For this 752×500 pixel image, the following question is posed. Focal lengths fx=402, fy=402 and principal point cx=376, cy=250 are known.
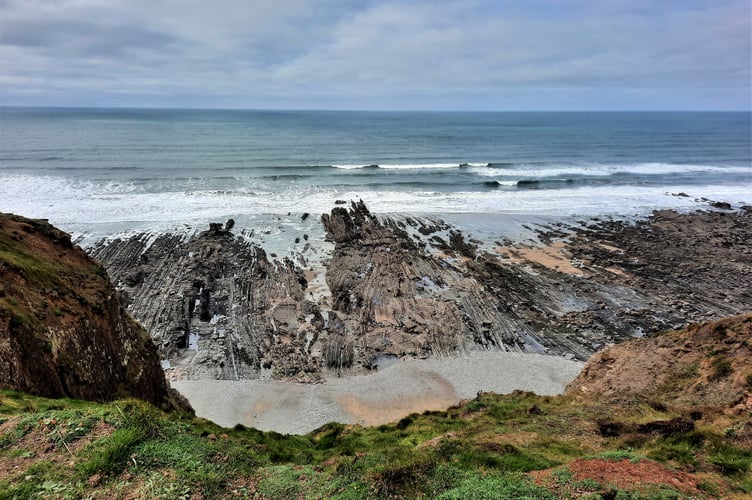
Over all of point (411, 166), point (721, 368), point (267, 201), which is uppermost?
point (411, 166)

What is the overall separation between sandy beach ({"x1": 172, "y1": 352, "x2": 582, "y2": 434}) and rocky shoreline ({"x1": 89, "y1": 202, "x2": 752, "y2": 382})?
2.32 ft

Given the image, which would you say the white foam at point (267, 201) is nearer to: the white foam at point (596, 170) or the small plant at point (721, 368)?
the white foam at point (596, 170)

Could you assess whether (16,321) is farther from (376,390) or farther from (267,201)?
(267,201)

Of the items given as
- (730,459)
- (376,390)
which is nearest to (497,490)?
(730,459)

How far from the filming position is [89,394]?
10430 millimetres

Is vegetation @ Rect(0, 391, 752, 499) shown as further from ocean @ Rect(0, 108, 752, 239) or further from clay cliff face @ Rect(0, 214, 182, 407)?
ocean @ Rect(0, 108, 752, 239)

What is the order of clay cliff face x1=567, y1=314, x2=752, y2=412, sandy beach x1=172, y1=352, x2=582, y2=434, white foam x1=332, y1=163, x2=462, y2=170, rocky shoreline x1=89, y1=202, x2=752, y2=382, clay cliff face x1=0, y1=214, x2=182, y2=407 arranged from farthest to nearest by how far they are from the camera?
white foam x1=332, y1=163, x2=462, y2=170, rocky shoreline x1=89, y1=202, x2=752, y2=382, sandy beach x1=172, y1=352, x2=582, y2=434, clay cliff face x1=567, y1=314, x2=752, y2=412, clay cliff face x1=0, y1=214, x2=182, y2=407

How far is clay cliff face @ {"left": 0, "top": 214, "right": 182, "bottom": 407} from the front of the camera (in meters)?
9.41

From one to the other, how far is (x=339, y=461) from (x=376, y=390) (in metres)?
8.16

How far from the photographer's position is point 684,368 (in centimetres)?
1412

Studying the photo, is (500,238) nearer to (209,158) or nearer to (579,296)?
(579,296)

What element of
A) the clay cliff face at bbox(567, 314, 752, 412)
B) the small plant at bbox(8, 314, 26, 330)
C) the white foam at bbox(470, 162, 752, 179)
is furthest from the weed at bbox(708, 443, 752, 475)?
the white foam at bbox(470, 162, 752, 179)

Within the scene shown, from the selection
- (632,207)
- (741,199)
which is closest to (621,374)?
(632,207)

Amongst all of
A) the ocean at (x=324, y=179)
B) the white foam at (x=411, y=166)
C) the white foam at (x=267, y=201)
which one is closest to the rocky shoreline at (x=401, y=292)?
the white foam at (x=267, y=201)
